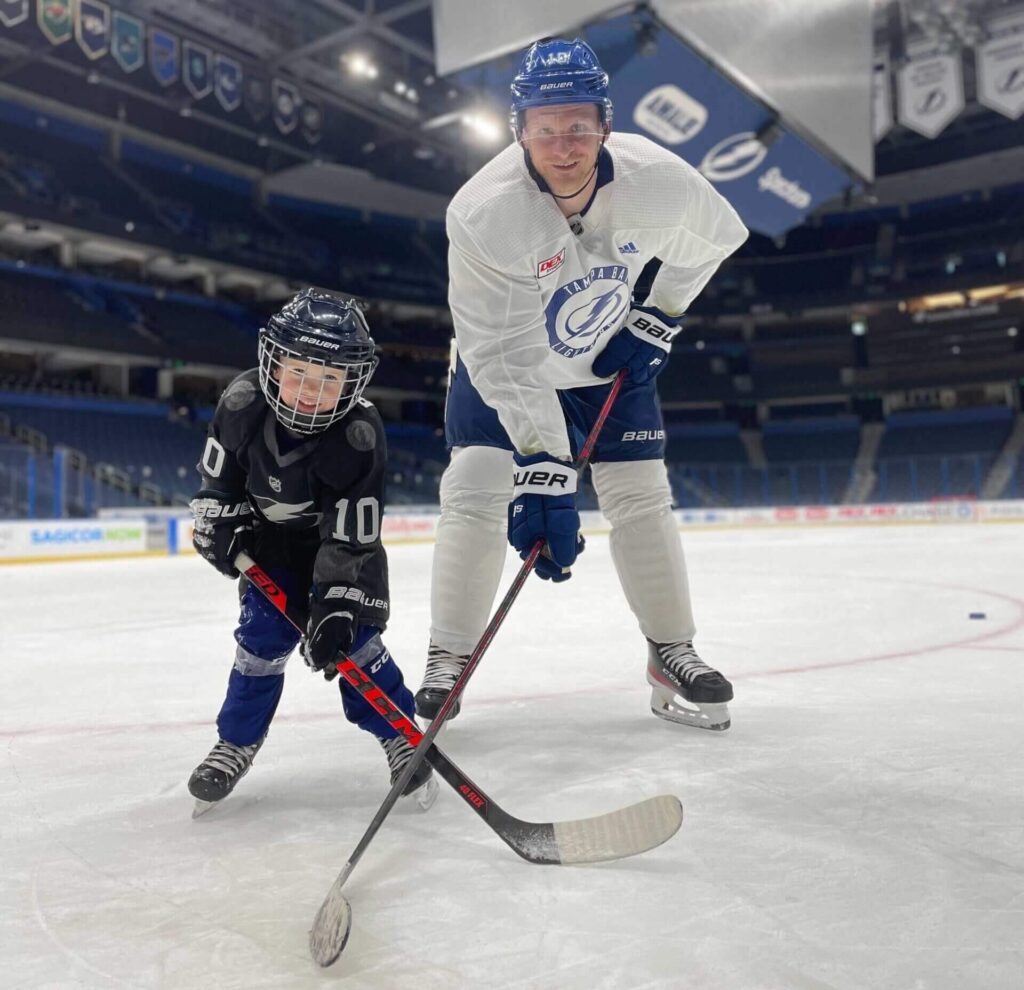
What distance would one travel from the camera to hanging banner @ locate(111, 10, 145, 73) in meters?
11.6

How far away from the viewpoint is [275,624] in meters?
1.50

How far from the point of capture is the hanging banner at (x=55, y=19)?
10.7 meters

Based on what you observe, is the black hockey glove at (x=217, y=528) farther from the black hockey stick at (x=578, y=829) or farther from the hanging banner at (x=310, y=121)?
the hanging banner at (x=310, y=121)

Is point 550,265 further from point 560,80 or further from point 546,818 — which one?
point 546,818

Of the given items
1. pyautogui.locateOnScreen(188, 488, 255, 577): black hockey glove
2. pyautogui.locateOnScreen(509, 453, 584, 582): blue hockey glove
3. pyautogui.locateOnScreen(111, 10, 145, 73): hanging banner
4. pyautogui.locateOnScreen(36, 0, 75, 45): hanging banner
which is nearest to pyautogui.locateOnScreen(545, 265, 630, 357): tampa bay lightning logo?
pyautogui.locateOnScreen(509, 453, 584, 582): blue hockey glove

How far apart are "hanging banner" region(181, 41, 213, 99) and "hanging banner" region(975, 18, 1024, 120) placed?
1073 cm

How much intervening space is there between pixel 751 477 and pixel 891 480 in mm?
3199

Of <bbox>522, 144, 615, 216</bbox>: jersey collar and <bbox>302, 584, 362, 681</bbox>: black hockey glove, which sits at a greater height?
<bbox>522, 144, 615, 216</bbox>: jersey collar

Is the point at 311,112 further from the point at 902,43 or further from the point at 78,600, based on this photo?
the point at 78,600

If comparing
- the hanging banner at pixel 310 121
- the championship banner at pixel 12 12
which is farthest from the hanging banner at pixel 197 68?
the hanging banner at pixel 310 121

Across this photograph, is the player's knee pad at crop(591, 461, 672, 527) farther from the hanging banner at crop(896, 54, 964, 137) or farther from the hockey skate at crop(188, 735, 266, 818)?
the hanging banner at crop(896, 54, 964, 137)

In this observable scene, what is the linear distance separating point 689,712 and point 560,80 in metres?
1.31

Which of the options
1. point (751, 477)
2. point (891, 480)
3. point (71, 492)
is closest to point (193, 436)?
point (71, 492)

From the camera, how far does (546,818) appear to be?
1.30 metres
